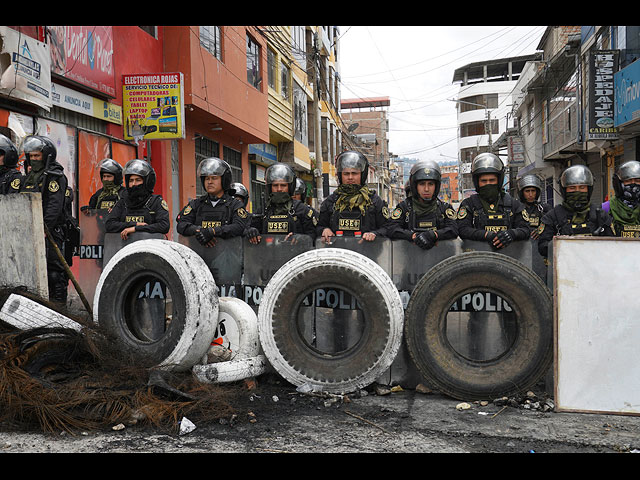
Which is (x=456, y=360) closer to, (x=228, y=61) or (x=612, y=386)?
(x=612, y=386)

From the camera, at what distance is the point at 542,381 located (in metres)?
5.66

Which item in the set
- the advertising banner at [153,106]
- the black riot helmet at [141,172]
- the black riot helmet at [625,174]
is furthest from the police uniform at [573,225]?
the advertising banner at [153,106]

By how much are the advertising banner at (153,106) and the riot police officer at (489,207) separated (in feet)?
25.1

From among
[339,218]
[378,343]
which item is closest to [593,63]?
[339,218]

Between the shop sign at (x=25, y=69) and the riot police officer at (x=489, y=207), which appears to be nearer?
the riot police officer at (x=489, y=207)

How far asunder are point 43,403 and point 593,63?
19.8m

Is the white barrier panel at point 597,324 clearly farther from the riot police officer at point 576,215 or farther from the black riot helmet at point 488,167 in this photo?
the black riot helmet at point 488,167

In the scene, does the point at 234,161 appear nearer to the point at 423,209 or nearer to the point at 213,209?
the point at 213,209

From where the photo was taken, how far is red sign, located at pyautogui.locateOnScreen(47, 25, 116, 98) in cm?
1052

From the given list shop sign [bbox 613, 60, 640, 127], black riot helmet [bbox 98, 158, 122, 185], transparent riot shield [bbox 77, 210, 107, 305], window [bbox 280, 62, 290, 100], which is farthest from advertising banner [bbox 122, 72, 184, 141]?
window [bbox 280, 62, 290, 100]

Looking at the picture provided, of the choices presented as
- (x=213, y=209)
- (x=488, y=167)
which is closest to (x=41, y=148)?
(x=213, y=209)

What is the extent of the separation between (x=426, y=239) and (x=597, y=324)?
178 cm

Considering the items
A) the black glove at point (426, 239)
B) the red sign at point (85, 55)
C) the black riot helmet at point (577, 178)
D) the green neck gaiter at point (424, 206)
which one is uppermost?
the red sign at point (85, 55)

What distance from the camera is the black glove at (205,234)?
653 cm
